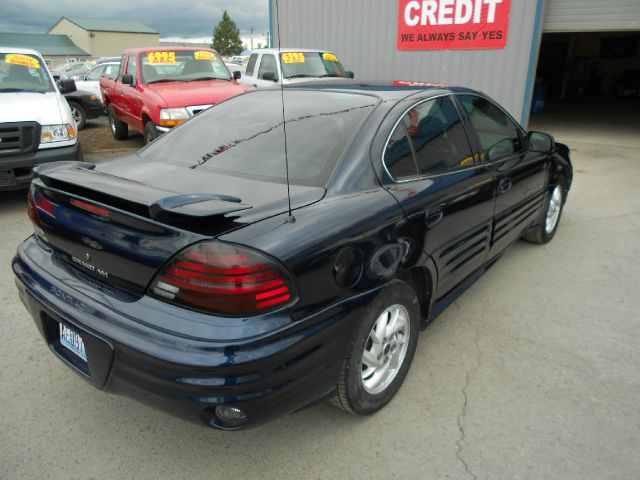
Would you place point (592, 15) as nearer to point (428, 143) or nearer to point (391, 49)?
point (391, 49)

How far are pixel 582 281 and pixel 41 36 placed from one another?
9692 cm

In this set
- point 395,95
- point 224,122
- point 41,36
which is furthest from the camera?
point 41,36

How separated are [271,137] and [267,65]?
868 centimetres

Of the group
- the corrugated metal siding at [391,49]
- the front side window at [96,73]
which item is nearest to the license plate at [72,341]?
the corrugated metal siding at [391,49]

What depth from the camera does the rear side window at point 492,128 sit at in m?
3.19

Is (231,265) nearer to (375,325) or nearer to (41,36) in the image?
(375,325)

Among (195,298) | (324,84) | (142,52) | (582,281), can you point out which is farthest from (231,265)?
(142,52)

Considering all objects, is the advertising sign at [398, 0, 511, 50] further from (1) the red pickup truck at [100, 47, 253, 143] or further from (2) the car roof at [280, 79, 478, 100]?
(2) the car roof at [280, 79, 478, 100]

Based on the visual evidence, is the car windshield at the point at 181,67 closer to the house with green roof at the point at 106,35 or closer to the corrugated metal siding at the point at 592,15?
the corrugated metal siding at the point at 592,15

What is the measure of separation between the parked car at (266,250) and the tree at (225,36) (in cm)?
8414

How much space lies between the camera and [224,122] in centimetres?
293

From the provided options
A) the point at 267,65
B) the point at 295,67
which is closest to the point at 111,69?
the point at 267,65

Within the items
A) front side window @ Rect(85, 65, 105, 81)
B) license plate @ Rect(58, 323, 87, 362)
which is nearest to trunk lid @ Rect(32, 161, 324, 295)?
license plate @ Rect(58, 323, 87, 362)

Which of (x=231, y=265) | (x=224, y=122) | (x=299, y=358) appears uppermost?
(x=224, y=122)
